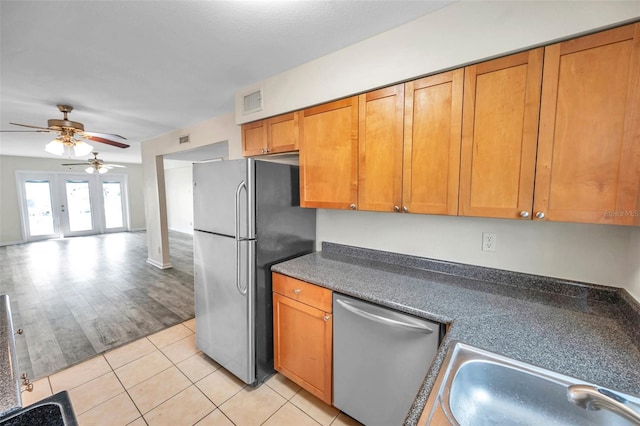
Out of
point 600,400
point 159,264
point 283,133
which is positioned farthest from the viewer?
point 159,264

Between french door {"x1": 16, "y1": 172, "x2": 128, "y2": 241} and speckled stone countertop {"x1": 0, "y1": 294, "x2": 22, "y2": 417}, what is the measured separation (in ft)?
28.0

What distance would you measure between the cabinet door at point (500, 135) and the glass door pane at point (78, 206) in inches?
396

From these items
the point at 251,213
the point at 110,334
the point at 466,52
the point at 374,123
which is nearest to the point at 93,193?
the point at 110,334

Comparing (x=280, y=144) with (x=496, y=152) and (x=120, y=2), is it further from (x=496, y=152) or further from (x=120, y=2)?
(x=496, y=152)

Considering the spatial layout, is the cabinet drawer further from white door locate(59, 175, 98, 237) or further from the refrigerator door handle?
white door locate(59, 175, 98, 237)

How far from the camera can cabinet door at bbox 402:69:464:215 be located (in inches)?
54.8

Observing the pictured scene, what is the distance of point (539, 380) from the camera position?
33.7 inches

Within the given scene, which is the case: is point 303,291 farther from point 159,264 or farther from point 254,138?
point 159,264

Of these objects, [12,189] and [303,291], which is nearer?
[303,291]

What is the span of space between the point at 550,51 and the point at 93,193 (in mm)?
10425

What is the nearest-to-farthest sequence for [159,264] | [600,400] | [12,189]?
[600,400] → [159,264] → [12,189]

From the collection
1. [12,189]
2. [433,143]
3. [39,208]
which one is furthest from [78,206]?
[433,143]

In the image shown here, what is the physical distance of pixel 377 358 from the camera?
1462mm

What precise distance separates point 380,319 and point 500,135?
1.10 m
